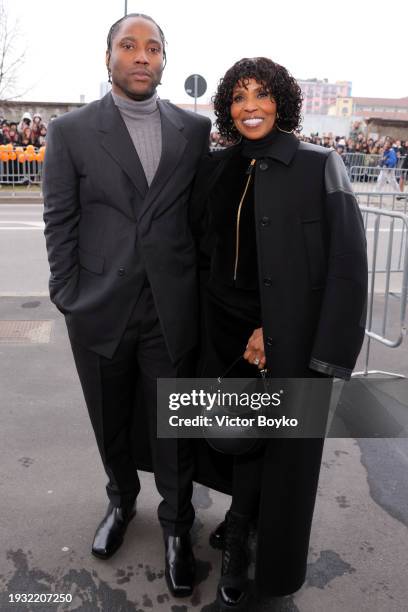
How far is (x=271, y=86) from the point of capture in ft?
6.82

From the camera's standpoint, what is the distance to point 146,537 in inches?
108

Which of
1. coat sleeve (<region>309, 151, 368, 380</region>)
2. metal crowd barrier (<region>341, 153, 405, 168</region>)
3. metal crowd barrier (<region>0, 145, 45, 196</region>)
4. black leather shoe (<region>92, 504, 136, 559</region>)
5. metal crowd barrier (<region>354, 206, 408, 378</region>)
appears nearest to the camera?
coat sleeve (<region>309, 151, 368, 380</region>)

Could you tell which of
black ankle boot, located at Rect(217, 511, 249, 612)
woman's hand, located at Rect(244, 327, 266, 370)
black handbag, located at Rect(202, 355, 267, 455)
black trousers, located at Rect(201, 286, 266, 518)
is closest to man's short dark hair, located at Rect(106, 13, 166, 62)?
black trousers, located at Rect(201, 286, 266, 518)

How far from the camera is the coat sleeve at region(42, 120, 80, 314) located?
2.25 m

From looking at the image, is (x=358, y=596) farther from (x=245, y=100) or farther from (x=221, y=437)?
(x=245, y=100)

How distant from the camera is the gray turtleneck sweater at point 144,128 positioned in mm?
2301

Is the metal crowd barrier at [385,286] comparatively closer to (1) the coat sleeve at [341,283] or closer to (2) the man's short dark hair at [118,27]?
(1) the coat sleeve at [341,283]

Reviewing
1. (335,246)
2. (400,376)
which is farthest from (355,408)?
(335,246)

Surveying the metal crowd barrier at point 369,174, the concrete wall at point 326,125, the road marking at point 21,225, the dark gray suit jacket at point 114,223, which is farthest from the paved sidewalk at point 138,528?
the concrete wall at point 326,125

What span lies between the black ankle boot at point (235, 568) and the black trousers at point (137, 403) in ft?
0.76

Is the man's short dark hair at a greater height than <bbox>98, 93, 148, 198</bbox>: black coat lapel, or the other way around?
the man's short dark hair

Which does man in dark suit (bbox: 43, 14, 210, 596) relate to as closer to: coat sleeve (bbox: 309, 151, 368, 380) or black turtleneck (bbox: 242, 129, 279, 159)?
black turtleneck (bbox: 242, 129, 279, 159)

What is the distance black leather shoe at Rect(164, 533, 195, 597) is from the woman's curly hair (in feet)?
5.33

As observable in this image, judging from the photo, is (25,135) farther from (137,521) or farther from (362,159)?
(137,521)
